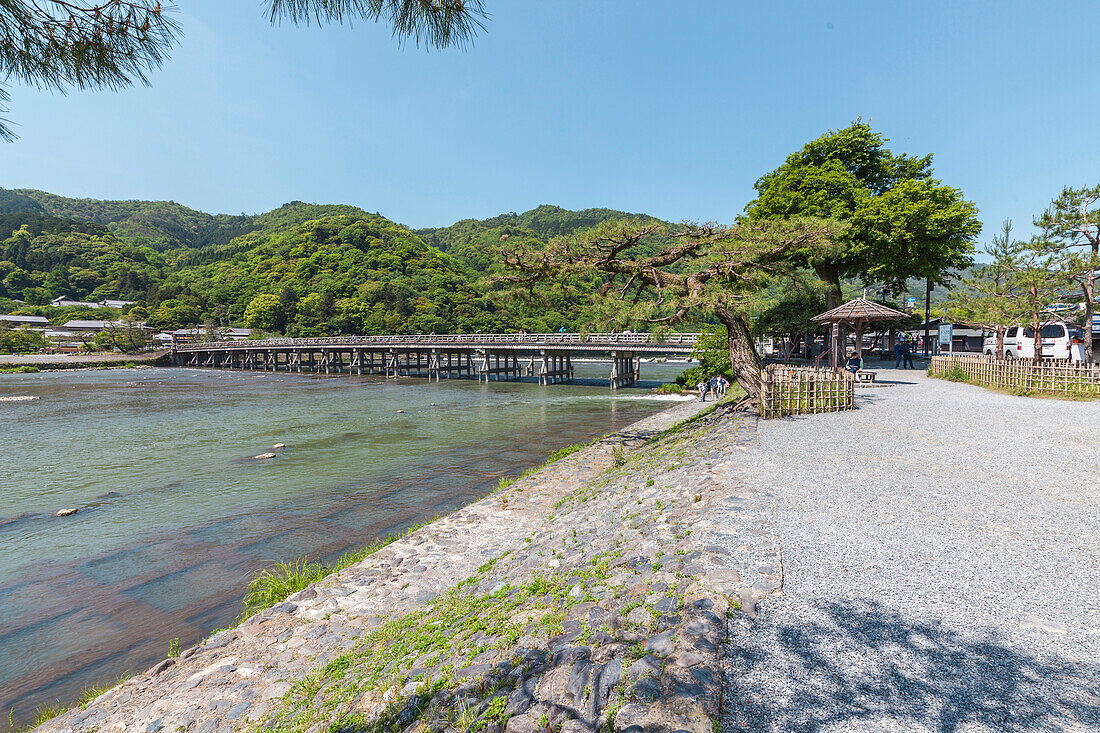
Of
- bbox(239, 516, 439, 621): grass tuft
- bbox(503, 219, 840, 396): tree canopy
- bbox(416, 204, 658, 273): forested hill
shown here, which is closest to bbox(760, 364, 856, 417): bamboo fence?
bbox(503, 219, 840, 396): tree canopy

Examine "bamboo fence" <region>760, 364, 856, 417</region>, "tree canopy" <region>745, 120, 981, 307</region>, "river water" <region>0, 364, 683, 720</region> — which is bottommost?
"river water" <region>0, 364, 683, 720</region>

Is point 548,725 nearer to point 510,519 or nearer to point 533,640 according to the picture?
point 533,640

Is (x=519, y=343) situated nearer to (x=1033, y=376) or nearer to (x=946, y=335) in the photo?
(x=946, y=335)

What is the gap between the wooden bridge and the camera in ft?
129

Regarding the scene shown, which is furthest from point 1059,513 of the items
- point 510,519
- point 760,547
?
point 510,519

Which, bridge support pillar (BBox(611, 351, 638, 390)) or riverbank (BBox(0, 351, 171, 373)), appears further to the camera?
riverbank (BBox(0, 351, 171, 373))

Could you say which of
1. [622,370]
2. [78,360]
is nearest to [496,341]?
[622,370]

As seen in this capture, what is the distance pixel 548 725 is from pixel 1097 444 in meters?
10.7

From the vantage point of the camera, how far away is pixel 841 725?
2.50 m

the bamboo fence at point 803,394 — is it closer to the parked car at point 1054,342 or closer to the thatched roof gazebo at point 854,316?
the thatched roof gazebo at point 854,316

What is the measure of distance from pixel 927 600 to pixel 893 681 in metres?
1.15

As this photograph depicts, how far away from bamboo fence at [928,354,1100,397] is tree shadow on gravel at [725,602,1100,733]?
52.3 ft

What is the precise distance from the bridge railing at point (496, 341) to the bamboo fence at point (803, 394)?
35.3 feet

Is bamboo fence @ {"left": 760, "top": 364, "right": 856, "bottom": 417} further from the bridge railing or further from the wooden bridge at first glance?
the bridge railing
